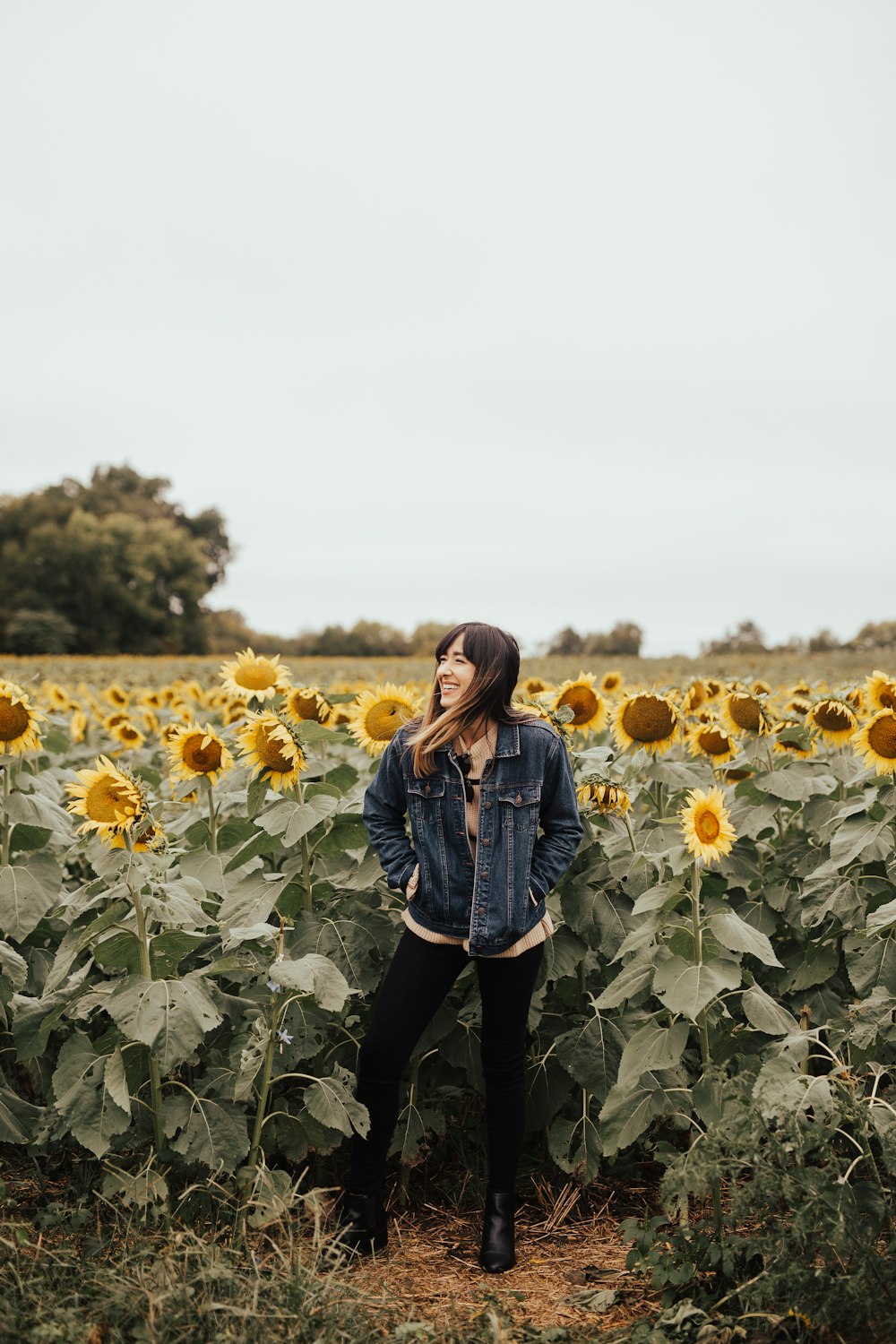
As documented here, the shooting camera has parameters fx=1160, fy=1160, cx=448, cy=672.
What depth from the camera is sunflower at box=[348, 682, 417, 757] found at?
4.40 meters

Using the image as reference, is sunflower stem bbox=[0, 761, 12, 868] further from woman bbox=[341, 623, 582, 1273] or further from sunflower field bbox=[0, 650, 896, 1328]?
woman bbox=[341, 623, 582, 1273]

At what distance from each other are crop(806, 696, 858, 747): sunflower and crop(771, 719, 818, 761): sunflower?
2.4 inches

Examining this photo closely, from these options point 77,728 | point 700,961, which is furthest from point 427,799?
point 77,728

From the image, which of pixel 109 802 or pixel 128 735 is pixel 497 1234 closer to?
pixel 109 802

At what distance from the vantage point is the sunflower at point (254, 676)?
4.71 m

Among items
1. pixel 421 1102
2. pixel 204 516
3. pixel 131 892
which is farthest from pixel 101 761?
pixel 204 516

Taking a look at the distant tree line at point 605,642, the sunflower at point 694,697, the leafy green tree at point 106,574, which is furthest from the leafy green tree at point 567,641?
the sunflower at point 694,697

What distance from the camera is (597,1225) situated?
153 inches

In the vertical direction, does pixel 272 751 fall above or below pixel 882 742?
below

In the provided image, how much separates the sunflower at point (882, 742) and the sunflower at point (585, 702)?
100 cm

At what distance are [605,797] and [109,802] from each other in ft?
5.37

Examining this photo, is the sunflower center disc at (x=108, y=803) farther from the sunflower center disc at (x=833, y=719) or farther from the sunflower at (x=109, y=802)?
the sunflower center disc at (x=833, y=719)

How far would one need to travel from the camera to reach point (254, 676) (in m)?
4.74

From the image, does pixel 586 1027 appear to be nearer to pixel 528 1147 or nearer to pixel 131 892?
pixel 528 1147
